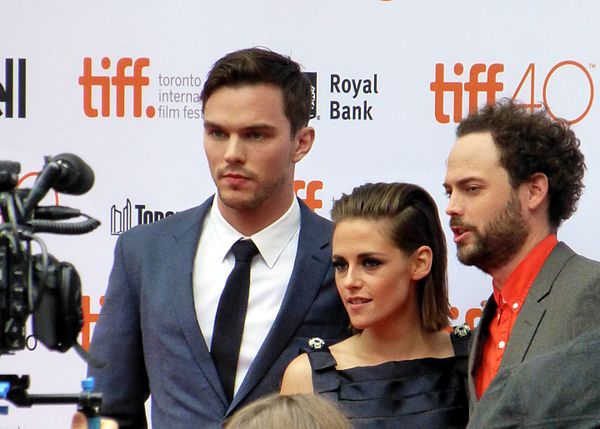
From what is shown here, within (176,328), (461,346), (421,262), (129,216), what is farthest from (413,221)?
(129,216)

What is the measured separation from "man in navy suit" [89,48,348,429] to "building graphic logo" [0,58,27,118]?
2.65ft

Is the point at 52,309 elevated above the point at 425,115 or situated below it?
below

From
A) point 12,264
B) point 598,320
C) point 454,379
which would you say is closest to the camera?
point 12,264

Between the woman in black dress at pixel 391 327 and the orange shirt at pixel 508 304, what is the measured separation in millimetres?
101

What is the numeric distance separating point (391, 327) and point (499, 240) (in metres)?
0.37

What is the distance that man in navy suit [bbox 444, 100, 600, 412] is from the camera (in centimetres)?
294

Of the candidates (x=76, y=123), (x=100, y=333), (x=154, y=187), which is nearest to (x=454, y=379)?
(x=100, y=333)

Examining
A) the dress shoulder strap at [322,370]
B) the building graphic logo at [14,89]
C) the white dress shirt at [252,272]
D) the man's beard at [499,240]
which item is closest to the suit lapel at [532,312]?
the man's beard at [499,240]

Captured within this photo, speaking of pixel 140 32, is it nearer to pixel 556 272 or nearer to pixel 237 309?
pixel 237 309

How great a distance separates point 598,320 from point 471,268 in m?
0.92

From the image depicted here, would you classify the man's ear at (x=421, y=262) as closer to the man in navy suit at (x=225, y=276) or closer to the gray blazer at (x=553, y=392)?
the man in navy suit at (x=225, y=276)

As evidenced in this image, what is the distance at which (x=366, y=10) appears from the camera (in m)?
3.82

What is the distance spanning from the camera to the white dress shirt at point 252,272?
3.24m

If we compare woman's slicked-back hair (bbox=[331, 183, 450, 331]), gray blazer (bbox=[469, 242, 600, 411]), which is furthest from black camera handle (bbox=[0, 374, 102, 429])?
woman's slicked-back hair (bbox=[331, 183, 450, 331])
